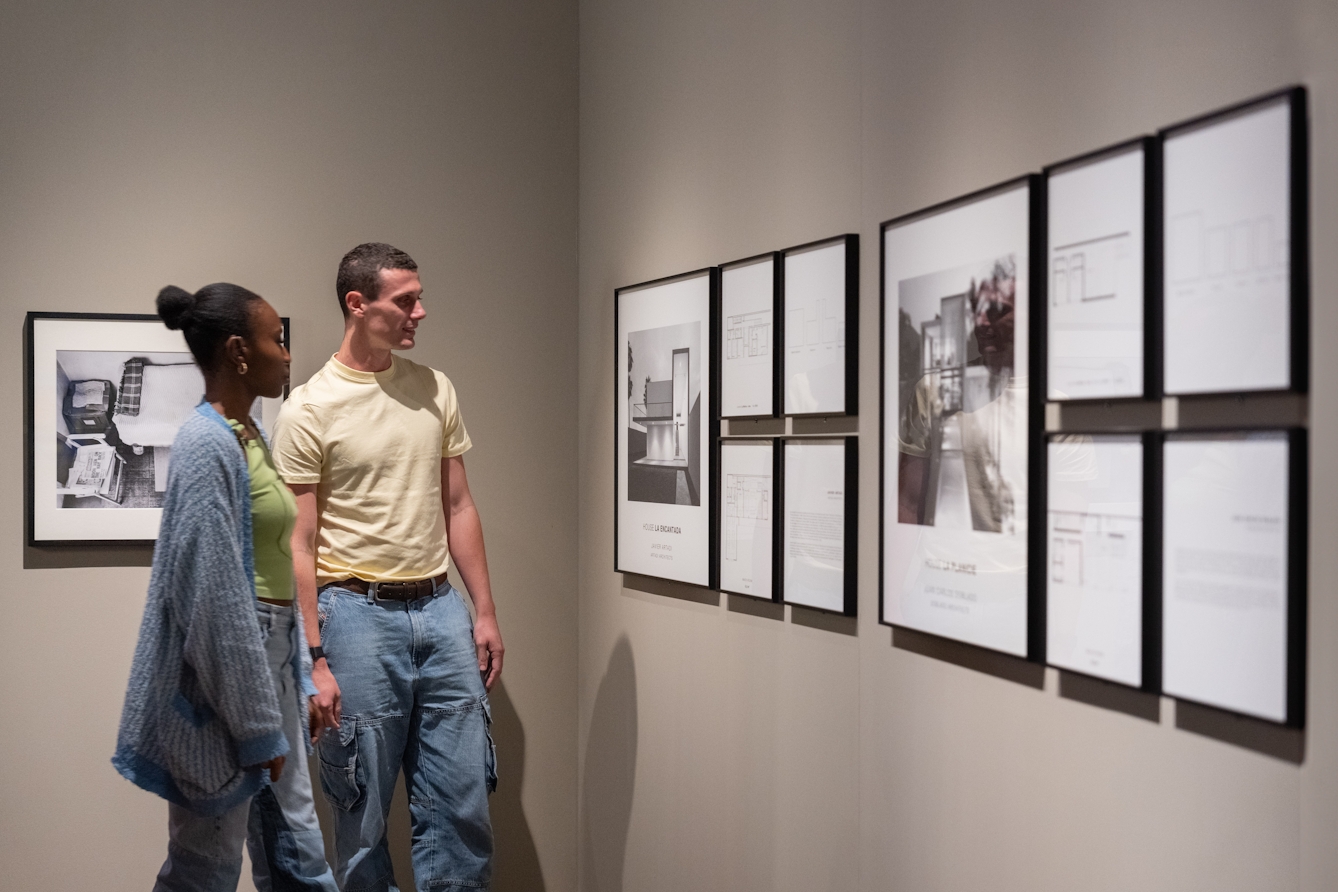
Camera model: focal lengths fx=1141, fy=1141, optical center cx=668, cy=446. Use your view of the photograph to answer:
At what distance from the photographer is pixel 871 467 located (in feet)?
7.52

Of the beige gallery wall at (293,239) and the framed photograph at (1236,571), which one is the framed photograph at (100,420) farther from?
the framed photograph at (1236,571)

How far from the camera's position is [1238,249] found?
1.46 metres

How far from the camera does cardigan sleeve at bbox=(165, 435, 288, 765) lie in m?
2.00

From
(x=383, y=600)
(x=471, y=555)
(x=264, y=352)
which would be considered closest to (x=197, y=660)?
(x=264, y=352)

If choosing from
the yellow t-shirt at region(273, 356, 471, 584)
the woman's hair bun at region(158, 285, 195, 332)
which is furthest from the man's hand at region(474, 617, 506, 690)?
the woman's hair bun at region(158, 285, 195, 332)

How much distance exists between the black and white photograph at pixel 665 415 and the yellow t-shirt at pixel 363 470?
1.92ft

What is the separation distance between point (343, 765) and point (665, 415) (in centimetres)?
120

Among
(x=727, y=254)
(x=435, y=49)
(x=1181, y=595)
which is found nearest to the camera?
(x=1181, y=595)

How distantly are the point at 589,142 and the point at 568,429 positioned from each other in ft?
3.02

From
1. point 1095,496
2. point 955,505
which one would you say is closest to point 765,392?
point 955,505

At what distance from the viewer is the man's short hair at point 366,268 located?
114 inches

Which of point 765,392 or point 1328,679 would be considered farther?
point 765,392

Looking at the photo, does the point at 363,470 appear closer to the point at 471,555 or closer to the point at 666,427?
the point at 471,555

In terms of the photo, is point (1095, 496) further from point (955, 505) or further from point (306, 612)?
point (306, 612)
